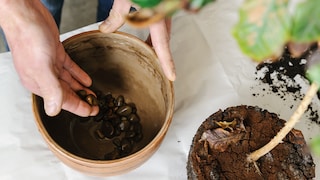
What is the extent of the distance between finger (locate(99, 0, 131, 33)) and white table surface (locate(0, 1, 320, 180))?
0.44 feet

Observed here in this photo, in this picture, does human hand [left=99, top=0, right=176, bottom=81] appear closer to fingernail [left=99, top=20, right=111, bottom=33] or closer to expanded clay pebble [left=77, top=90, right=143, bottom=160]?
fingernail [left=99, top=20, right=111, bottom=33]

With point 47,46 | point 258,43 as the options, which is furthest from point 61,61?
point 258,43

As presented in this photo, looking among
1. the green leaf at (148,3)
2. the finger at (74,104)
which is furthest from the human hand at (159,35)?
the green leaf at (148,3)

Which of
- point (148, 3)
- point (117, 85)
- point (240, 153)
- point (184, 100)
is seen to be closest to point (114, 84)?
point (117, 85)

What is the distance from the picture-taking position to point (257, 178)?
654mm

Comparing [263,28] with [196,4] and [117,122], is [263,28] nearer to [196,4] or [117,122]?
[196,4]

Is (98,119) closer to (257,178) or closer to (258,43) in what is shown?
(257,178)

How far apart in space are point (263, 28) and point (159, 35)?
0.37 m

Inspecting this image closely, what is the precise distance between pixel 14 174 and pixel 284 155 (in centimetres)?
37

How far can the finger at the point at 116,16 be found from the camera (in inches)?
27.8

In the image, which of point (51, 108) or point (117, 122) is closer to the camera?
point (51, 108)

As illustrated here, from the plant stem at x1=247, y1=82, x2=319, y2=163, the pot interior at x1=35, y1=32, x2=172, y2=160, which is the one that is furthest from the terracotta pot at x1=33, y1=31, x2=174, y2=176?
the plant stem at x1=247, y1=82, x2=319, y2=163

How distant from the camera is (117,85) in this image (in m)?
0.82

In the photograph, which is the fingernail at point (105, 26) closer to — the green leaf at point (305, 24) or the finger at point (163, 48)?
the finger at point (163, 48)
